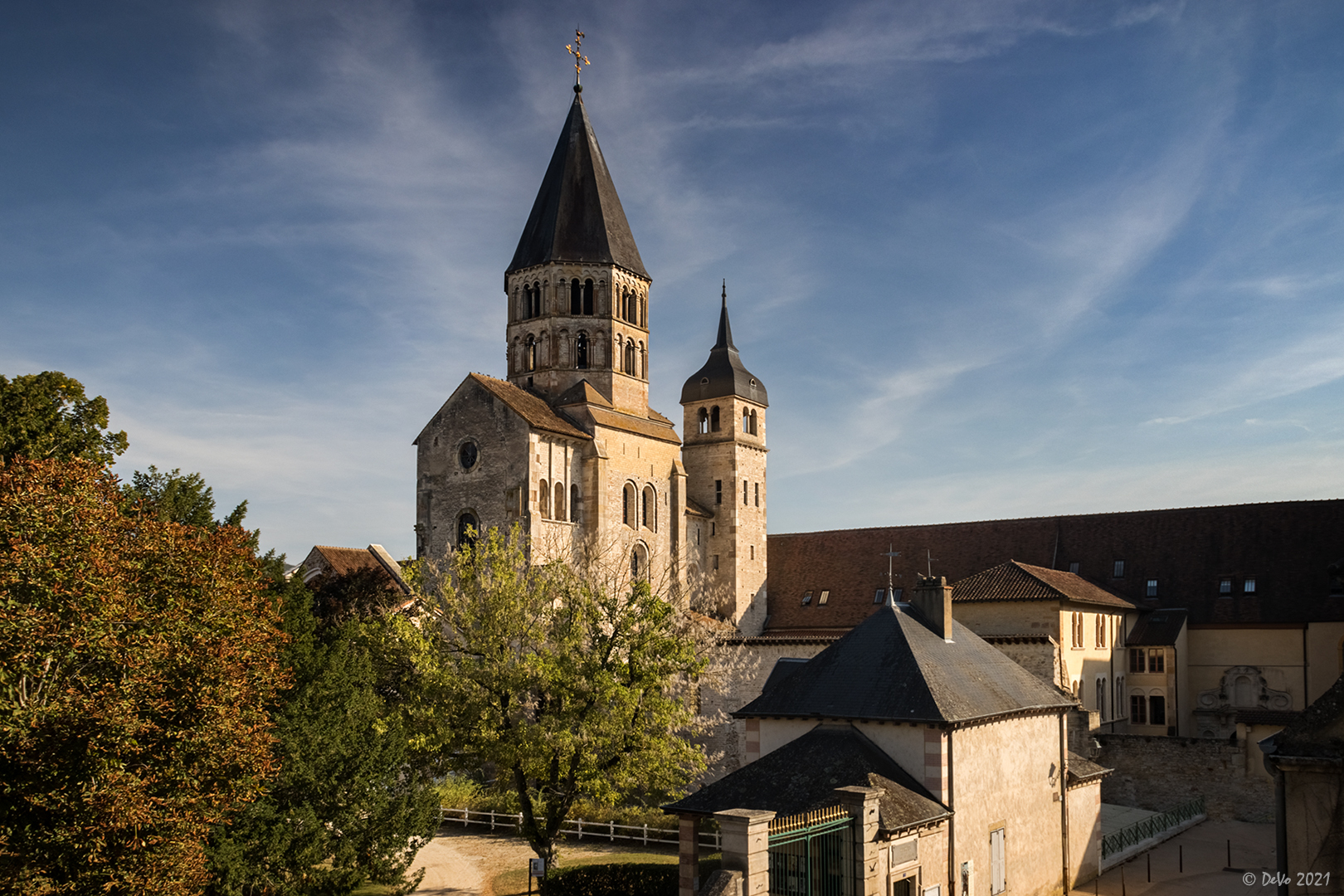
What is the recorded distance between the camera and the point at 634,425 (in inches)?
1678

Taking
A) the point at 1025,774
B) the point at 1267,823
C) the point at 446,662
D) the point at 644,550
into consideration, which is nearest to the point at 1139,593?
the point at 1267,823

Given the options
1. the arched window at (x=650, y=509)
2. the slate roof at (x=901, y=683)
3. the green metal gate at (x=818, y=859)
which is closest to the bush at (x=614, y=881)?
the slate roof at (x=901, y=683)

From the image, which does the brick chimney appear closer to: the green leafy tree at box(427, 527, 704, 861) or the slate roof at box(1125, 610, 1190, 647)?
the green leafy tree at box(427, 527, 704, 861)

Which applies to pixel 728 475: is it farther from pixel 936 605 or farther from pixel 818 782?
pixel 818 782

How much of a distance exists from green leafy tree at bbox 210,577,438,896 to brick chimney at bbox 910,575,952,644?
10356mm

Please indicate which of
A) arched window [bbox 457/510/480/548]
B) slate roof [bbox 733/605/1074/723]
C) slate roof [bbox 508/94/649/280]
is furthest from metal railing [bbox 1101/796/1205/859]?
slate roof [bbox 508/94/649/280]

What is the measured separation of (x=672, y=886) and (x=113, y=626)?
11027mm

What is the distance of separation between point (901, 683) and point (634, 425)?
2423 cm

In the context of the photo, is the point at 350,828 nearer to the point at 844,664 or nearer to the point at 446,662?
the point at 446,662

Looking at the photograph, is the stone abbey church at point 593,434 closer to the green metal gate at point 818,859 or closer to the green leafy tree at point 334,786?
the green leafy tree at point 334,786

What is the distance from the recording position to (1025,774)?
69.9 feet

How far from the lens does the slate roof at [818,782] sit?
17.5 meters

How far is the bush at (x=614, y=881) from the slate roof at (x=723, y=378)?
29.7 metres

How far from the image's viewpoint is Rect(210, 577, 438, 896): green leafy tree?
60.1ft
